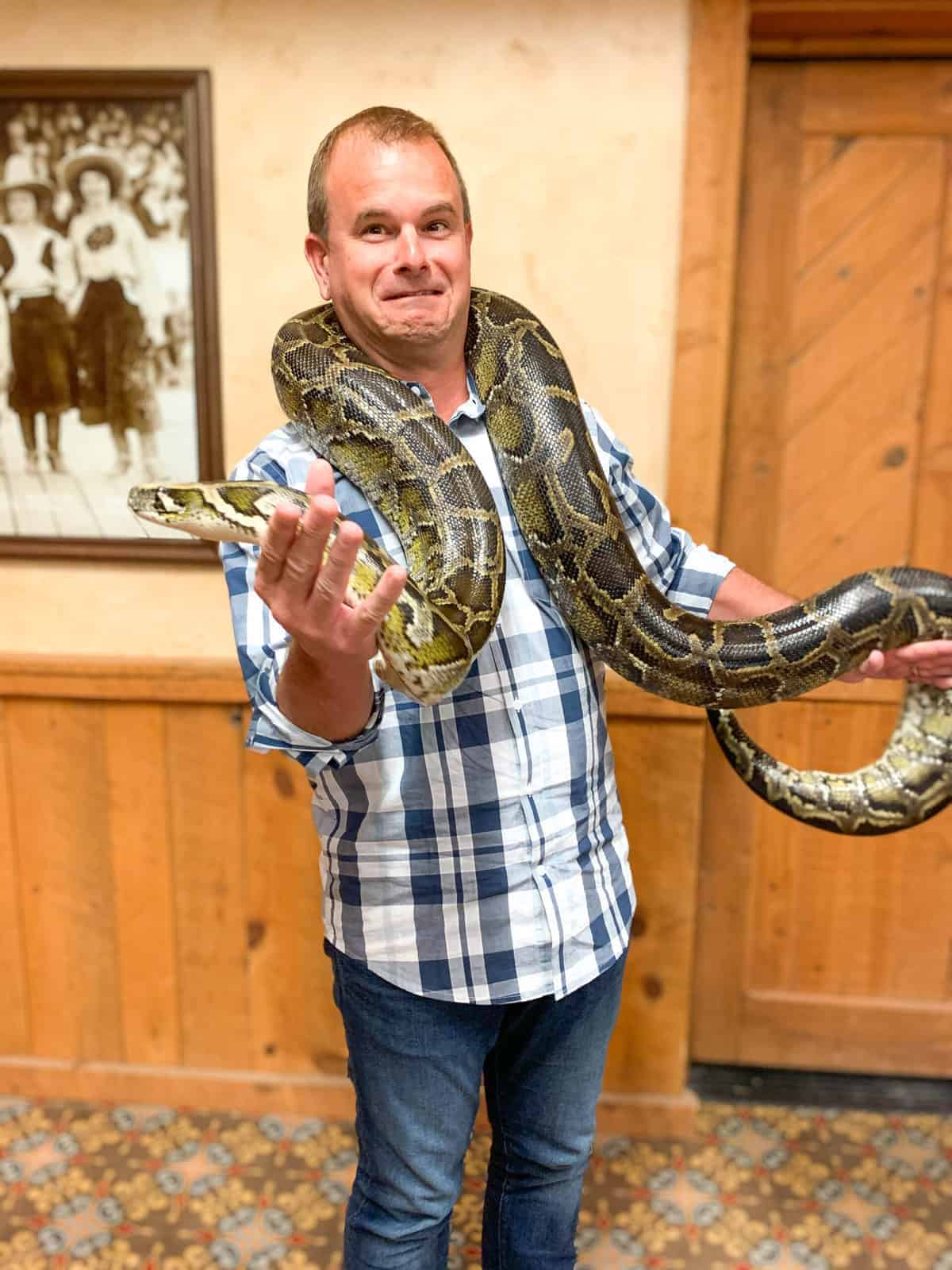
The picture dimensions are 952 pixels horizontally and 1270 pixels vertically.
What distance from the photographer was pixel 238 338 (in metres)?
2.39

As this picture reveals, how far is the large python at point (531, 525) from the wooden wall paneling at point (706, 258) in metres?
0.65

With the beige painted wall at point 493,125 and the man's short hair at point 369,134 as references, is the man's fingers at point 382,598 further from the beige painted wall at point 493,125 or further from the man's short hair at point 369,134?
the beige painted wall at point 493,125

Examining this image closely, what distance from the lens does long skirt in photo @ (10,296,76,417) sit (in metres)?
2.40

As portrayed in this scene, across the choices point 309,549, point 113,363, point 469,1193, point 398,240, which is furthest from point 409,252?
point 469,1193

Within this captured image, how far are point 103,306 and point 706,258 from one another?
1.46 meters

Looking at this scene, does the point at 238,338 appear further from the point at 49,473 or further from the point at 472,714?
the point at 472,714

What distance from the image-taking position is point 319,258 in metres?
1.62

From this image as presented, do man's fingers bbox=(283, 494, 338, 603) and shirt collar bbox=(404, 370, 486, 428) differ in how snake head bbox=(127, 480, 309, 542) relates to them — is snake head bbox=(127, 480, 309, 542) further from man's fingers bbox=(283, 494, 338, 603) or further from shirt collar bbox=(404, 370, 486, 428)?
shirt collar bbox=(404, 370, 486, 428)

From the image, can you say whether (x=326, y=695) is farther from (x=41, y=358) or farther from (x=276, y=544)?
(x=41, y=358)

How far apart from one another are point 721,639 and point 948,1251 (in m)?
1.68

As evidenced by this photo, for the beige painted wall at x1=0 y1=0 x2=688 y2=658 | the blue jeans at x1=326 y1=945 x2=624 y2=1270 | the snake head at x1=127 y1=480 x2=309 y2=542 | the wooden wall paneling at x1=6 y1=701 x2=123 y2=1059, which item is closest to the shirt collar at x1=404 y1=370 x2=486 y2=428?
the snake head at x1=127 y1=480 x2=309 y2=542

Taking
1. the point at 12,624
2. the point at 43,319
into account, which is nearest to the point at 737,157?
the point at 43,319

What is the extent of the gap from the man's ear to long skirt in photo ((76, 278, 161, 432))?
3.10 feet

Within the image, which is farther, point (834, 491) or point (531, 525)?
point (834, 491)
